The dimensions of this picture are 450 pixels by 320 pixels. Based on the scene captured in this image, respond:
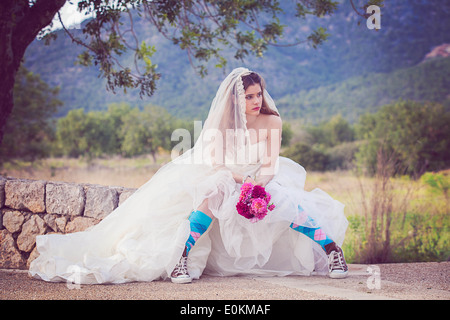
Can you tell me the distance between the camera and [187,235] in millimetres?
3389

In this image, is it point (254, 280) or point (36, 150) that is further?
point (36, 150)

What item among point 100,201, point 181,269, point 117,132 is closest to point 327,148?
point 117,132

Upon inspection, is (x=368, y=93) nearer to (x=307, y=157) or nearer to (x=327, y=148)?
(x=327, y=148)

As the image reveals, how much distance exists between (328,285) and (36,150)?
17972 mm

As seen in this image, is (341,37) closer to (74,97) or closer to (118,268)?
(74,97)

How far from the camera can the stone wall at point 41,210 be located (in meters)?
4.18

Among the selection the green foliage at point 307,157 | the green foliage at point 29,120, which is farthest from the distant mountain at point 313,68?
the green foliage at point 29,120

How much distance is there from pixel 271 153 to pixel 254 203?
0.71 meters

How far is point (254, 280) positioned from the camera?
331 cm

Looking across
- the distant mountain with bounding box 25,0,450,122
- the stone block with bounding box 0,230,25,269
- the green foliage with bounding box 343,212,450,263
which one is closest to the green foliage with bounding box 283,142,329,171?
the distant mountain with bounding box 25,0,450,122

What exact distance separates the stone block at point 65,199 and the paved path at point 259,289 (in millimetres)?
798

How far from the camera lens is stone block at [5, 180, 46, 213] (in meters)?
4.27

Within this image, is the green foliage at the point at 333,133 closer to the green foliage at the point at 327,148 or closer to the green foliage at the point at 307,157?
the green foliage at the point at 327,148
